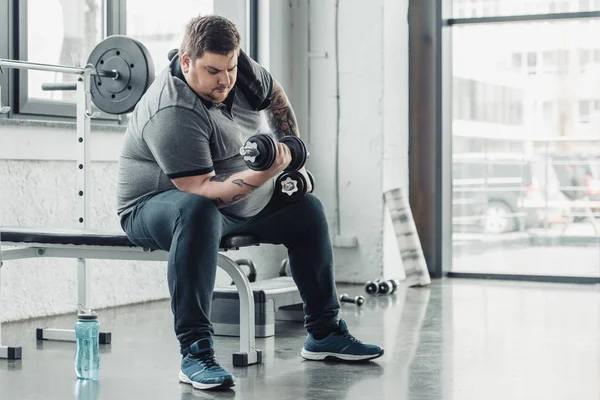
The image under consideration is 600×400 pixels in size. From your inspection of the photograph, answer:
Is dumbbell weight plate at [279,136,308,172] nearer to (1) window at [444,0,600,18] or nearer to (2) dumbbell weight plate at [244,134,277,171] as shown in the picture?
(2) dumbbell weight plate at [244,134,277,171]

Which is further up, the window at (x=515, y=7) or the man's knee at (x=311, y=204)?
the window at (x=515, y=7)

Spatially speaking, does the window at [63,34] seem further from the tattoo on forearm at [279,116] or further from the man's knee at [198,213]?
the man's knee at [198,213]

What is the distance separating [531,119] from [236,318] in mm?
2500

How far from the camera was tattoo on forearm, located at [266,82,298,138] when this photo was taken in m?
2.84

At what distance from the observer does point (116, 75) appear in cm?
330

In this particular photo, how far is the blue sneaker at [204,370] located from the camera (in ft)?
7.73

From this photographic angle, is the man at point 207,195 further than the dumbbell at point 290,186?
A: No

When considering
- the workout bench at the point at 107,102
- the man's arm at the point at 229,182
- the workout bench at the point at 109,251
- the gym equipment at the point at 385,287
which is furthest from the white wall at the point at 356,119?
the man's arm at the point at 229,182

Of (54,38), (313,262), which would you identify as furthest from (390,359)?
(54,38)

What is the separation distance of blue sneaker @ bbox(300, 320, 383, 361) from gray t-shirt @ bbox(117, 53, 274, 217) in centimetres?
44

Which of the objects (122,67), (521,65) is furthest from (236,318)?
(521,65)

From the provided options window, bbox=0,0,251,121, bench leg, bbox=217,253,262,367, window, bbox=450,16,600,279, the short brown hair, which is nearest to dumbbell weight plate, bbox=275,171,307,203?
bench leg, bbox=217,253,262,367

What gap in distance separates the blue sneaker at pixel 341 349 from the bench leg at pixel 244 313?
17 centimetres

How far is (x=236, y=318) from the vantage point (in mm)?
3270
